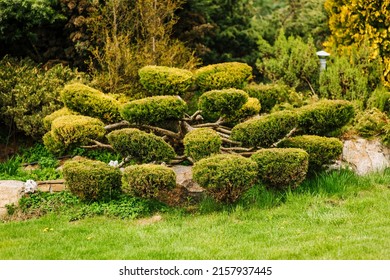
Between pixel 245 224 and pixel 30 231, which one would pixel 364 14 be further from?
pixel 30 231

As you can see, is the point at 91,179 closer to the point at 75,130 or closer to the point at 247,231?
the point at 75,130

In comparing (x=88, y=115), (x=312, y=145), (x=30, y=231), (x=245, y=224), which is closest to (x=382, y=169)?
(x=312, y=145)

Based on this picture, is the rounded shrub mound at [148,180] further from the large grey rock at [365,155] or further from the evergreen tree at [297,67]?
the evergreen tree at [297,67]

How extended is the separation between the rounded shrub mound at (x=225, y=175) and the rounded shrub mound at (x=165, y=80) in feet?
5.98

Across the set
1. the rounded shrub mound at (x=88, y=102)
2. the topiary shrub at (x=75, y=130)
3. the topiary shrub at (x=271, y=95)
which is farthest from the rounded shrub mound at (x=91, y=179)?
the topiary shrub at (x=271, y=95)

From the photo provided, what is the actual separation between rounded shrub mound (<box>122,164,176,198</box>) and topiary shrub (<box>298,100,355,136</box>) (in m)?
2.24

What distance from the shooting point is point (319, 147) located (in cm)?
783

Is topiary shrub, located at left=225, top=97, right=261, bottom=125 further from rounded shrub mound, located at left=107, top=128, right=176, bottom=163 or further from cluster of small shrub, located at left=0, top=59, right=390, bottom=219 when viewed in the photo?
rounded shrub mound, located at left=107, top=128, right=176, bottom=163

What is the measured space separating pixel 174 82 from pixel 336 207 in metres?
2.96

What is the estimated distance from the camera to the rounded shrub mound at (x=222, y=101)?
26.1 ft

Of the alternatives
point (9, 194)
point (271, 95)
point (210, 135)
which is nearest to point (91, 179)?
point (9, 194)

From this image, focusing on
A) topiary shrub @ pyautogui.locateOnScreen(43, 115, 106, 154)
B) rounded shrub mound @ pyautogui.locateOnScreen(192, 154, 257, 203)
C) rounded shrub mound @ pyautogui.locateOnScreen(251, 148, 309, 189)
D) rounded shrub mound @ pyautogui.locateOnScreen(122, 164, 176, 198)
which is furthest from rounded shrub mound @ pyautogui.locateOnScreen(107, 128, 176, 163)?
rounded shrub mound @ pyautogui.locateOnScreen(251, 148, 309, 189)

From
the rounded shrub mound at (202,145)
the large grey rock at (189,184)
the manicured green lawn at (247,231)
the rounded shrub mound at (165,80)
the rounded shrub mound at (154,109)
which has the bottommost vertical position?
the large grey rock at (189,184)

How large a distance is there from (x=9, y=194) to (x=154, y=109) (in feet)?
7.38
